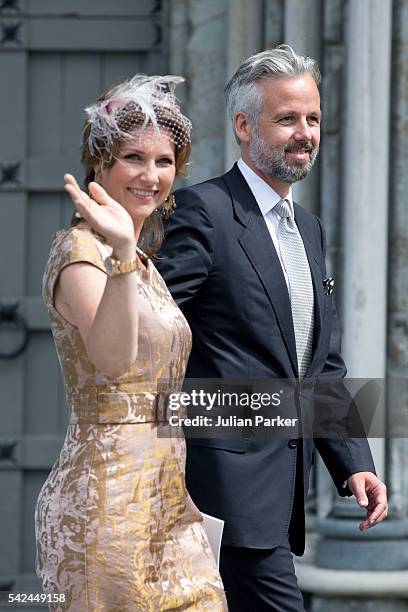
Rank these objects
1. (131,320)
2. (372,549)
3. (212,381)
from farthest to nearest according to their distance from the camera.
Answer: (372,549) < (212,381) < (131,320)

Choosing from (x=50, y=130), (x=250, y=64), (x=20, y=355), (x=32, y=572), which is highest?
(x=50, y=130)

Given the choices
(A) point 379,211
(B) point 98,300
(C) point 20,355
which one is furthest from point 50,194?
(B) point 98,300

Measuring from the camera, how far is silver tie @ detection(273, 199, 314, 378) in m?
2.95

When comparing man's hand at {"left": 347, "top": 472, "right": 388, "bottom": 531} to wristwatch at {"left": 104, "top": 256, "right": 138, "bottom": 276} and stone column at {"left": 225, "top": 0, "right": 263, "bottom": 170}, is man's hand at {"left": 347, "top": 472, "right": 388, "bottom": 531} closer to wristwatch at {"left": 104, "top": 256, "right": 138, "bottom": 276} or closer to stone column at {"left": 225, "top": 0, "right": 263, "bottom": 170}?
wristwatch at {"left": 104, "top": 256, "right": 138, "bottom": 276}

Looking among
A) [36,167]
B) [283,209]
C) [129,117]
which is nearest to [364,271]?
[36,167]

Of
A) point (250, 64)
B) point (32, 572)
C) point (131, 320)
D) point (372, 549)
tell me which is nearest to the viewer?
point (131, 320)

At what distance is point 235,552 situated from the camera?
2.86m

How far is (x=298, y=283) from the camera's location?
298 cm

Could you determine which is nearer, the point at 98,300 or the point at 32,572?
the point at 98,300

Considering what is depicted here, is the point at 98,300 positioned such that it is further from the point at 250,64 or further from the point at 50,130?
the point at 50,130

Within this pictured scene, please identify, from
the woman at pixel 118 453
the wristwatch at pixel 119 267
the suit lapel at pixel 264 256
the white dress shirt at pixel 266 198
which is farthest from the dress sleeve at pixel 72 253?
the white dress shirt at pixel 266 198

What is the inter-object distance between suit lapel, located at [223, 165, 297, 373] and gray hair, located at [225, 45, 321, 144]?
175mm

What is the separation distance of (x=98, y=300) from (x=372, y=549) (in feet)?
8.57

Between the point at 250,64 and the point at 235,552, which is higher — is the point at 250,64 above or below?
above
